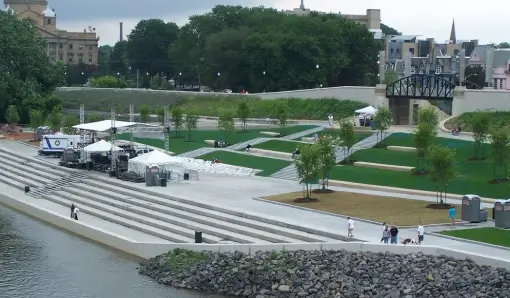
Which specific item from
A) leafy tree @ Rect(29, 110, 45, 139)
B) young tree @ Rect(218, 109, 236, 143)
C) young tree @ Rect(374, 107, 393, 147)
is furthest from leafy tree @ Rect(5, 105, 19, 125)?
young tree @ Rect(374, 107, 393, 147)

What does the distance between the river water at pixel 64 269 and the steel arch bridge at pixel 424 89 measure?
3445cm

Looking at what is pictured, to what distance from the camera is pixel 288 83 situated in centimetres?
10112

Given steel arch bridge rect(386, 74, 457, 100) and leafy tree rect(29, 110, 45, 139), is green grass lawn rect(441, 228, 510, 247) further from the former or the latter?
leafy tree rect(29, 110, 45, 139)

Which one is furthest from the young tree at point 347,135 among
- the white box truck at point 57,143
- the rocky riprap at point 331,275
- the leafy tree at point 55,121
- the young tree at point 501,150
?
the leafy tree at point 55,121

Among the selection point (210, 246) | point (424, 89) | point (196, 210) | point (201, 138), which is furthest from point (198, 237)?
point (424, 89)

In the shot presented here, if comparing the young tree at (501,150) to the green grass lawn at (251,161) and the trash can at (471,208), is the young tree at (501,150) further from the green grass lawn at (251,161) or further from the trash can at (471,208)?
the green grass lawn at (251,161)

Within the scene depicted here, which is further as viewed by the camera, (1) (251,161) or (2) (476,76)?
(2) (476,76)

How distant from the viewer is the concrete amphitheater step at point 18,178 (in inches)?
2306

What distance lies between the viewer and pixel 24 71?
93.8 m

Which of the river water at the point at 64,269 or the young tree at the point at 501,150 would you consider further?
the young tree at the point at 501,150

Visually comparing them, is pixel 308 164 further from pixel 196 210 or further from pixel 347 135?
pixel 347 135

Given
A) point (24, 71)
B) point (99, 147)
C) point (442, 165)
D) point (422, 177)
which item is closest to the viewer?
point (442, 165)

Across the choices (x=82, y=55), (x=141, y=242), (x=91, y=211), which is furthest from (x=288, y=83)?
(x=82, y=55)

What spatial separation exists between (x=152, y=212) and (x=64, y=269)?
825 cm
